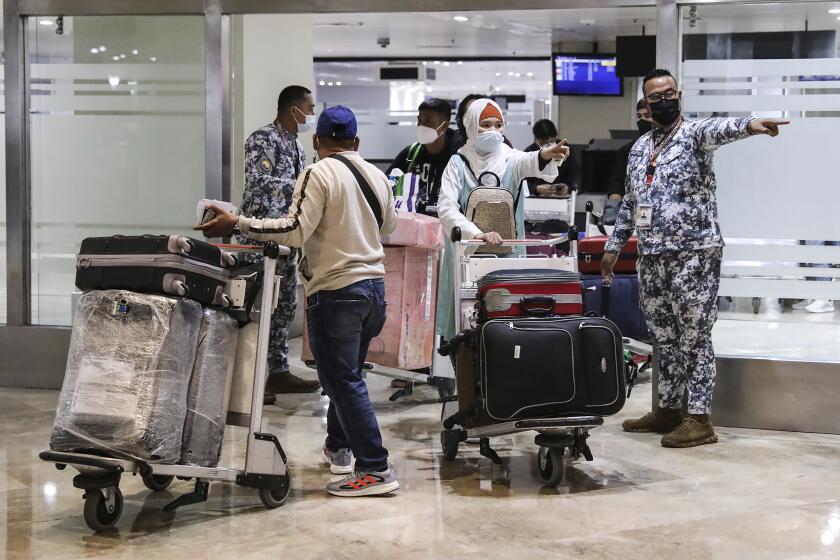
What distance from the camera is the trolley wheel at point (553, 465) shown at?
4188mm

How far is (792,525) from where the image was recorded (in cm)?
371

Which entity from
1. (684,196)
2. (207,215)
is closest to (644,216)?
(684,196)

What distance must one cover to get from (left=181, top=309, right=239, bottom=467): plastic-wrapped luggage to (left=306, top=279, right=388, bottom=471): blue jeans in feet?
1.18

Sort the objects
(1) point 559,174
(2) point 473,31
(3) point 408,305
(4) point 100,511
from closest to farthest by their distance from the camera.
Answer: (4) point 100,511
(3) point 408,305
(1) point 559,174
(2) point 473,31

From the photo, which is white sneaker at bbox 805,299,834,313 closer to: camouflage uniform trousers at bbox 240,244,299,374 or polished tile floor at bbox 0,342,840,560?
polished tile floor at bbox 0,342,840,560

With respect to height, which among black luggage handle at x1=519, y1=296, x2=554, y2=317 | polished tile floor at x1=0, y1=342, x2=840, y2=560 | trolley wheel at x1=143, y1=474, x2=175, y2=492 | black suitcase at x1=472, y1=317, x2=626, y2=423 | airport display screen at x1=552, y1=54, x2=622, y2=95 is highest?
airport display screen at x1=552, y1=54, x2=622, y2=95

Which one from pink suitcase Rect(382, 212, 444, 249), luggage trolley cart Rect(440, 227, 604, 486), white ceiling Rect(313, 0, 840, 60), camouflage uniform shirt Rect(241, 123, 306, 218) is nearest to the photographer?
luggage trolley cart Rect(440, 227, 604, 486)

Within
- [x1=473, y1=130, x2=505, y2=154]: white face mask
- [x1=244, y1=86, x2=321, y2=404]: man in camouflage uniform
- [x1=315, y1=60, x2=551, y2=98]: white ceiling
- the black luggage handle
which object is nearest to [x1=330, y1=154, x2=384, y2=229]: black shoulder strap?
the black luggage handle

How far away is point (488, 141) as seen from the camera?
5.12 meters

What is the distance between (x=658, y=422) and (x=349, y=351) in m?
1.91

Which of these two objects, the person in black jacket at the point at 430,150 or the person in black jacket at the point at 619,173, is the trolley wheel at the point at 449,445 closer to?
the person in black jacket at the point at 430,150

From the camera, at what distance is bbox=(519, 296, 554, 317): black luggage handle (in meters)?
4.29

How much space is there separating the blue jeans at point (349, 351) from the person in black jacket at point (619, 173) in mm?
3032

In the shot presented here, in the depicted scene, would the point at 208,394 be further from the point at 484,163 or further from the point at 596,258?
the point at 596,258
